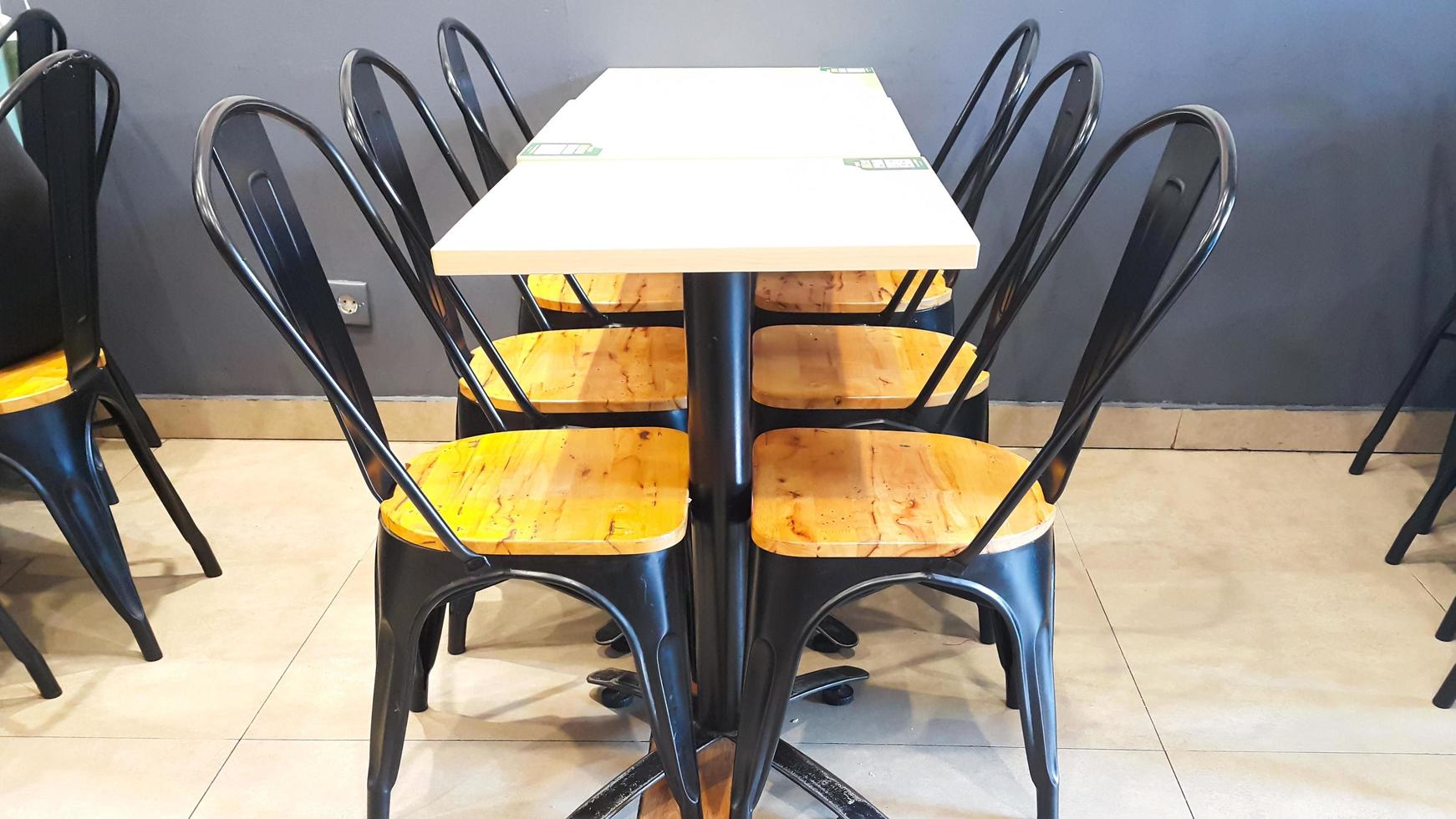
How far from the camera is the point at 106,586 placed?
1.75 m

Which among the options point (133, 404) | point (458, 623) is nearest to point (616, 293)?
point (458, 623)

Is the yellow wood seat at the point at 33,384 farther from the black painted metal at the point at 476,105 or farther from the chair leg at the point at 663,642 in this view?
the chair leg at the point at 663,642

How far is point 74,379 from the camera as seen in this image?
166 centimetres

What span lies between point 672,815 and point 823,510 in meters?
0.57

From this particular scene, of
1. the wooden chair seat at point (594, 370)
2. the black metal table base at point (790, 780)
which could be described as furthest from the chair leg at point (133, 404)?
the black metal table base at point (790, 780)

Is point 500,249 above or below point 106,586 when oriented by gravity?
above

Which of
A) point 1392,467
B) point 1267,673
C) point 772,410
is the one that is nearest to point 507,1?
point 772,410

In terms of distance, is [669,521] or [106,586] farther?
[106,586]

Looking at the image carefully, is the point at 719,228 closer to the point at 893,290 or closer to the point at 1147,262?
the point at 1147,262

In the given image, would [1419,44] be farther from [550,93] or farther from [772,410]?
[550,93]

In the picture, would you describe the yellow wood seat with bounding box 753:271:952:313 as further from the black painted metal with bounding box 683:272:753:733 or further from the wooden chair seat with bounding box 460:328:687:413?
the black painted metal with bounding box 683:272:753:733

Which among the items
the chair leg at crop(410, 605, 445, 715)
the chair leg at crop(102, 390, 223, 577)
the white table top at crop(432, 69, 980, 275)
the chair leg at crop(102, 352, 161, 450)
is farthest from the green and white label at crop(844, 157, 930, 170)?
the chair leg at crop(102, 352, 161, 450)

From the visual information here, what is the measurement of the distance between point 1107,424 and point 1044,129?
755mm

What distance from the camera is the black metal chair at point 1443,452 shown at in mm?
1985
